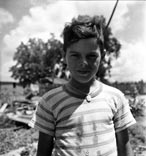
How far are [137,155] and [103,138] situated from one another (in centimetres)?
257

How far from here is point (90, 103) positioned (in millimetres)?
1263

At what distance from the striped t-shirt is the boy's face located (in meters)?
0.11

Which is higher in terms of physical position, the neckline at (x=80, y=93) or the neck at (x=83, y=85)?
the neck at (x=83, y=85)

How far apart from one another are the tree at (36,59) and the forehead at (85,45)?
3444 cm

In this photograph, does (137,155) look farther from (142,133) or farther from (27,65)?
(27,65)

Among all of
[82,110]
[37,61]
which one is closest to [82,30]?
[82,110]

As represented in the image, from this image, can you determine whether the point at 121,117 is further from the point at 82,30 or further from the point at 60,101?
the point at 82,30

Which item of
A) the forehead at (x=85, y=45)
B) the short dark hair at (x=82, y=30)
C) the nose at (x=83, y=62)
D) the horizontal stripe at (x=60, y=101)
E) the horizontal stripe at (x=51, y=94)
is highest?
the short dark hair at (x=82, y=30)

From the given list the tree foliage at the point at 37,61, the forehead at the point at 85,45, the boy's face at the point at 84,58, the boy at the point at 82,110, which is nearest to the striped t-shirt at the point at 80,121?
the boy at the point at 82,110

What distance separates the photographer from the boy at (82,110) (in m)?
1.20

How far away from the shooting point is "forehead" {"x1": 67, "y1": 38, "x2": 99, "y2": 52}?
1.22m

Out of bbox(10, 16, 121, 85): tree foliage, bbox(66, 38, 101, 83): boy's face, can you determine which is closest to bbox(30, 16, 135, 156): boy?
bbox(66, 38, 101, 83): boy's face

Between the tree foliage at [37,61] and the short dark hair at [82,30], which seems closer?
the short dark hair at [82,30]

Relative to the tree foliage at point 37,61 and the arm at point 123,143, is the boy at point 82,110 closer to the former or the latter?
the arm at point 123,143
